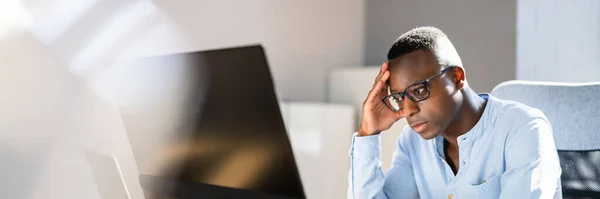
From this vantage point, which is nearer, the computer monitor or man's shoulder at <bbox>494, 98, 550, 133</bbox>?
the computer monitor

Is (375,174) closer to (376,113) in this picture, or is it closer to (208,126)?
(376,113)

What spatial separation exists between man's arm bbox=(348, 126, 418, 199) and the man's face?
13 centimetres

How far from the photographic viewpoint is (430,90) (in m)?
1.02

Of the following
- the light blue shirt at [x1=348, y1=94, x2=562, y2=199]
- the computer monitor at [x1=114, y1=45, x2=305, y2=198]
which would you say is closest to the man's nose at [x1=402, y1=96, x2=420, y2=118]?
the light blue shirt at [x1=348, y1=94, x2=562, y2=199]

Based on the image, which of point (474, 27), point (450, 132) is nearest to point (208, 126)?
point (450, 132)

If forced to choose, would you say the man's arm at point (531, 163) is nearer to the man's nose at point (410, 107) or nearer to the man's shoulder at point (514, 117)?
the man's shoulder at point (514, 117)

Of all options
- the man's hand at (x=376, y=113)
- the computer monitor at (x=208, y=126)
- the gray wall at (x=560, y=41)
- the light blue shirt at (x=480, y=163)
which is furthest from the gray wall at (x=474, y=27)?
the computer monitor at (x=208, y=126)

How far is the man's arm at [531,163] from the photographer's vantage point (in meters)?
0.92

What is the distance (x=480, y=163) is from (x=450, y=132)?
9 centimetres

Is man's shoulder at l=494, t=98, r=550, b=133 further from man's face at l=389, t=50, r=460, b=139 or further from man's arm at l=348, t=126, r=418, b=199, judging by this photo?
man's arm at l=348, t=126, r=418, b=199

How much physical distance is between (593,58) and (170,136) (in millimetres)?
1812

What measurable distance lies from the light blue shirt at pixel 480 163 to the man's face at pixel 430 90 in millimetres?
71

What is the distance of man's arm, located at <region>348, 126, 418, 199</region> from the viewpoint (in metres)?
1.16

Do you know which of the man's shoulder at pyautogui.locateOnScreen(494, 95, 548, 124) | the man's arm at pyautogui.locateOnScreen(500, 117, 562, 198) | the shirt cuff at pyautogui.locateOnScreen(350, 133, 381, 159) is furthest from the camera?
the shirt cuff at pyautogui.locateOnScreen(350, 133, 381, 159)
